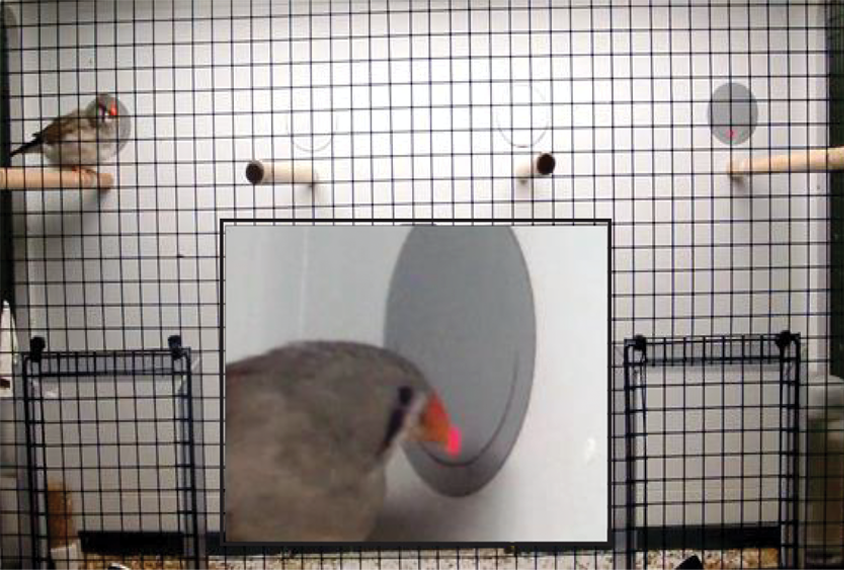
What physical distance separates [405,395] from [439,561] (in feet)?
0.83

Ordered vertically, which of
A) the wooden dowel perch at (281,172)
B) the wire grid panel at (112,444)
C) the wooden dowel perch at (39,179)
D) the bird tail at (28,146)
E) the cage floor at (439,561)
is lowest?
the cage floor at (439,561)

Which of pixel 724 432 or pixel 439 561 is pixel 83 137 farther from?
pixel 724 432

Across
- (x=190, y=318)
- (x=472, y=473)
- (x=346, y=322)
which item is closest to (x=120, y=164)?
(x=190, y=318)

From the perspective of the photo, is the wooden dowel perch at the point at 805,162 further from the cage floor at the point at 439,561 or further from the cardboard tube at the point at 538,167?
the cage floor at the point at 439,561

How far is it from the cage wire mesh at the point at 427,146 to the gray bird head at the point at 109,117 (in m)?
0.02

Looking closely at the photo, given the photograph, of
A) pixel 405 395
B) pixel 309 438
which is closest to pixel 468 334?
pixel 405 395

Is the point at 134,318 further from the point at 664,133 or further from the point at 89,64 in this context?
the point at 664,133

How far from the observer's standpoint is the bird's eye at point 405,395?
971mm

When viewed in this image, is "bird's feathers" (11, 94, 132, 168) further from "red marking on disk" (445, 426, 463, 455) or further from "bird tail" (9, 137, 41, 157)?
"red marking on disk" (445, 426, 463, 455)

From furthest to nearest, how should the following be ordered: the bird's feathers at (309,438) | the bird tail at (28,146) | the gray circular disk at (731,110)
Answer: the gray circular disk at (731,110)
the bird tail at (28,146)
the bird's feathers at (309,438)

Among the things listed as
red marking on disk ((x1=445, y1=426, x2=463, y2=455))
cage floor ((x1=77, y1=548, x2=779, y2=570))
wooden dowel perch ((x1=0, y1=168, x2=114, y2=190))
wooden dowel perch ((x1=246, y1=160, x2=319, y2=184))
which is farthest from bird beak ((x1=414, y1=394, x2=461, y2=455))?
wooden dowel perch ((x1=0, y1=168, x2=114, y2=190))

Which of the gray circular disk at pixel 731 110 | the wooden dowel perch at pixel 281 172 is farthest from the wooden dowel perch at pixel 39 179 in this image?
the gray circular disk at pixel 731 110

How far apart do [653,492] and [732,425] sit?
0.13 m

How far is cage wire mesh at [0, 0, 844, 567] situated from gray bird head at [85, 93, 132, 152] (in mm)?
20
